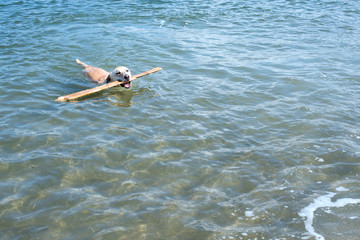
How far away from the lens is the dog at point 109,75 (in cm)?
876

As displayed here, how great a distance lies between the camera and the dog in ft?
28.7

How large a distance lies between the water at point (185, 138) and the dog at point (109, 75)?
281mm

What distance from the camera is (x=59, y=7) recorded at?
59.5 ft

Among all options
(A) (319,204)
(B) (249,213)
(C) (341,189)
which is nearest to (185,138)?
(B) (249,213)

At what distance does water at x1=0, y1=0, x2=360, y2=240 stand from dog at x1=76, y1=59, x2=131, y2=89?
11.1 inches

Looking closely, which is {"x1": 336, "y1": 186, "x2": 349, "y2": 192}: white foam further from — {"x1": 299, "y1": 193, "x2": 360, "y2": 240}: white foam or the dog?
the dog

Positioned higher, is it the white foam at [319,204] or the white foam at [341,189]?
the white foam at [341,189]

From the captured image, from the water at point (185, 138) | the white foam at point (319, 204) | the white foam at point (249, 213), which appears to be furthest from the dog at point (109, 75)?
the white foam at point (319, 204)

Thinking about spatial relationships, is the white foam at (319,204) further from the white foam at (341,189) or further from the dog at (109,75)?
the dog at (109,75)

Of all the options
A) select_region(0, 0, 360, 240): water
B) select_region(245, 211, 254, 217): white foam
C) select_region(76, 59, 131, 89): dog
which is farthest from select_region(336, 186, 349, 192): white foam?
select_region(76, 59, 131, 89): dog

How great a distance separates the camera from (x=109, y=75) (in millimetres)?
9133

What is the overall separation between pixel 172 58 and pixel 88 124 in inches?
201

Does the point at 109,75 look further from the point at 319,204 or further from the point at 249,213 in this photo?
the point at 319,204

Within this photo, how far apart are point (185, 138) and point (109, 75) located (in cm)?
339
